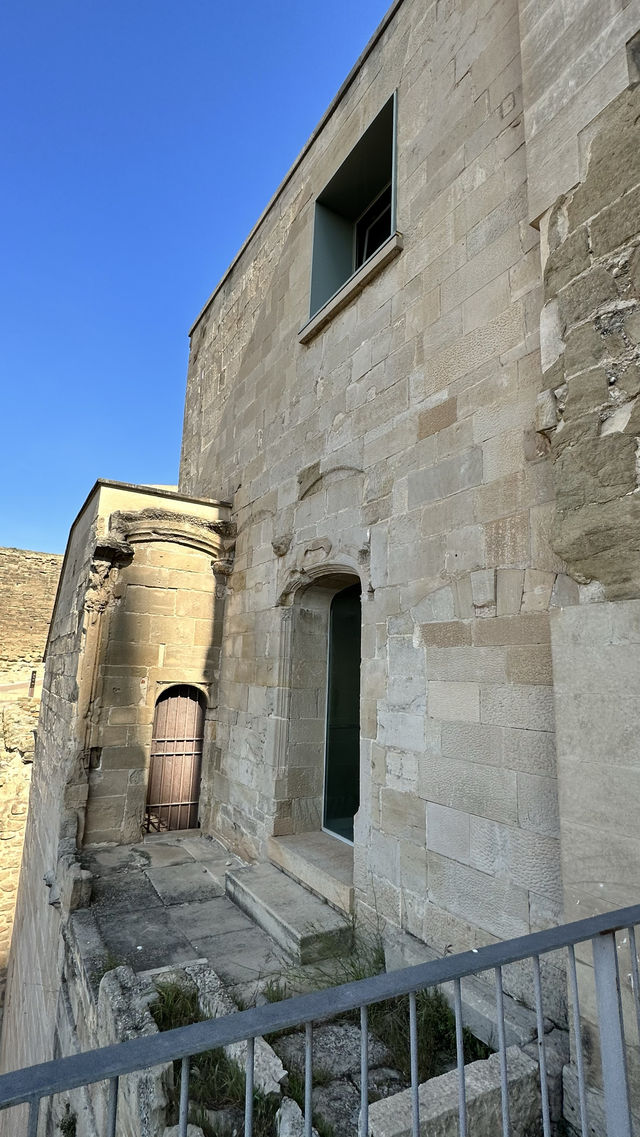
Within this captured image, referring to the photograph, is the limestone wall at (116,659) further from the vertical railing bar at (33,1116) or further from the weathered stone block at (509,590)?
the vertical railing bar at (33,1116)

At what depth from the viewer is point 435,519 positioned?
3.48 meters

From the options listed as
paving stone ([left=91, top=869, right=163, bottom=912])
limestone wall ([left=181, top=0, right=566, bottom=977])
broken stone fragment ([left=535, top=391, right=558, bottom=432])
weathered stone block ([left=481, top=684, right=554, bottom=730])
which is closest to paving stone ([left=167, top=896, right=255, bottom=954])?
paving stone ([left=91, top=869, right=163, bottom=912])

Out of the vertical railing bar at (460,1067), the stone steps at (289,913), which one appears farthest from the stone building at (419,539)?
the vertical railing bar at (460,1067)

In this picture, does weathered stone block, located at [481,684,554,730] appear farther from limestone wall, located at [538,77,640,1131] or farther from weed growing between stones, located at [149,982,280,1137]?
weed growing between stones, located at [149,982,280,1137]

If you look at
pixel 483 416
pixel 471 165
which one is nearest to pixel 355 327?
pixel 471 165

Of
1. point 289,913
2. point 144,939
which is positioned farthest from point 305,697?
point 144,939

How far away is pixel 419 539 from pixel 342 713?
2311 mm

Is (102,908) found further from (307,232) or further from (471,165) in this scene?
(307,232)

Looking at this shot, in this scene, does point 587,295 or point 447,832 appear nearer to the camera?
point 587,295

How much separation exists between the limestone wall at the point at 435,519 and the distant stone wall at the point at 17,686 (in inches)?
359

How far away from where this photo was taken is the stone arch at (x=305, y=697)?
198 inches

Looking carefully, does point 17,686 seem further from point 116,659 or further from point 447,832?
point 447,832

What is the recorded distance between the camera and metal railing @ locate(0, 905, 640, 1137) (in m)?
0.97

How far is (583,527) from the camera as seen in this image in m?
2.35
